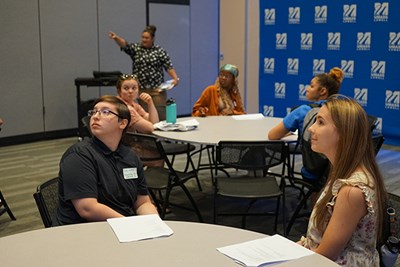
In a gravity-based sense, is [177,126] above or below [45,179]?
above

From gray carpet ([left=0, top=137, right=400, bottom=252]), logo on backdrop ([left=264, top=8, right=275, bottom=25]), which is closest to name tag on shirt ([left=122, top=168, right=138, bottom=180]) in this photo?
gray carpet ([left=0, top=137, right=400, bottom=252])

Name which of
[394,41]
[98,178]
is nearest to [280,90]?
[394,41]

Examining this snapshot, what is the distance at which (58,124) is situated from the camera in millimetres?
8172

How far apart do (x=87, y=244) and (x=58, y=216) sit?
571mm

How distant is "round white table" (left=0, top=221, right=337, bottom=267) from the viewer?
1713 millimetres

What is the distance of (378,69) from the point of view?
7453 mm

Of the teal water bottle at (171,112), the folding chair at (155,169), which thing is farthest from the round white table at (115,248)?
the teal water bottle at (171,112)

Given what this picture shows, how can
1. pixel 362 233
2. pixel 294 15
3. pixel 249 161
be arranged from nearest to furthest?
pixel 362 233
pixel 249 161
pixel 294 15

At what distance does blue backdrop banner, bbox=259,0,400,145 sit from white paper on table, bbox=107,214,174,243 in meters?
6.06

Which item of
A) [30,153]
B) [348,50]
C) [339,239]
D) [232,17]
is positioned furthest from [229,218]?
[232,17]

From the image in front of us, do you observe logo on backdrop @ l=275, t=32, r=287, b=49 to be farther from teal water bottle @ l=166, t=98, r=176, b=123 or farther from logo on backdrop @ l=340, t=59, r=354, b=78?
teal water bottle @ l=166, t=98, r=176, b=123

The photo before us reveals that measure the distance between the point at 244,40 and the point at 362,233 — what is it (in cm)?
758

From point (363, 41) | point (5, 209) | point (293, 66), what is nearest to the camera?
point (5, 209)

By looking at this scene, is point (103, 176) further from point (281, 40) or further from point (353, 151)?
point (281, 40)
